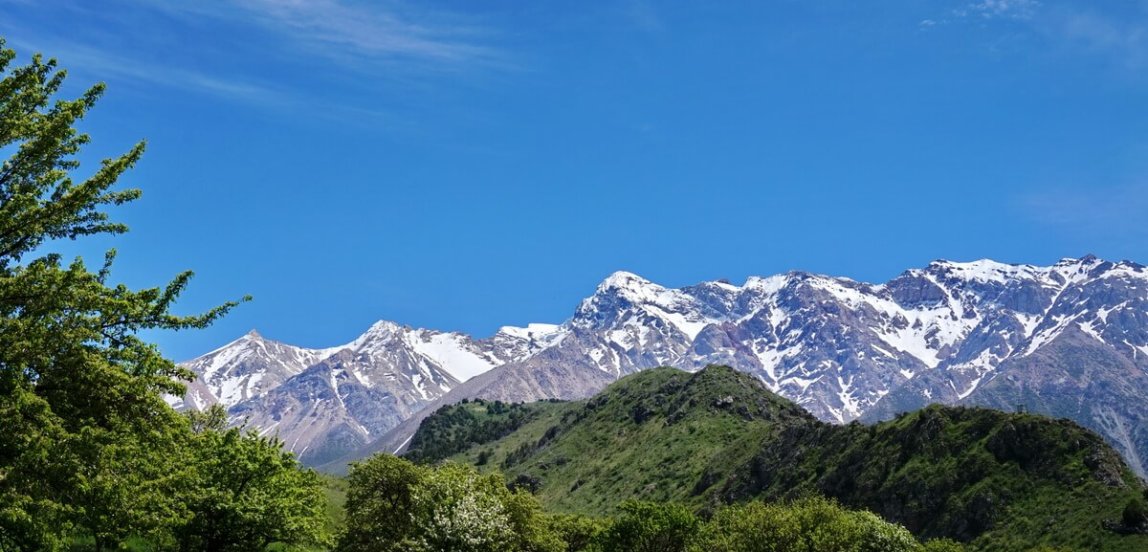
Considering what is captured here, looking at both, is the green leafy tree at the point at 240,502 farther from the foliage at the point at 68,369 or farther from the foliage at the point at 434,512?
the foliage at the point at 68,369

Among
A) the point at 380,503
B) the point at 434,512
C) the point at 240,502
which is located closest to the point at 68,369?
the point at 240,502

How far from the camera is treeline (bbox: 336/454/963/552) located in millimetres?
68000

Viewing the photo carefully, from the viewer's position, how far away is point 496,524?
225 ft

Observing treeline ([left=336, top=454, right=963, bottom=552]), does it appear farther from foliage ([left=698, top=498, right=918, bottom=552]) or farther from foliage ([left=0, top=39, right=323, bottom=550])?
foliage ([left=0, top=39, right=323, bottom=550])

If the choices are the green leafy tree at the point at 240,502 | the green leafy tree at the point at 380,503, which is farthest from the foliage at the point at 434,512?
the green leafy tree at the point at 240,502

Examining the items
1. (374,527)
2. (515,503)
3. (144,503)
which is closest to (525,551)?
(515,503)

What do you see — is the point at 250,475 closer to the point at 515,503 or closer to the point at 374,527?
the point at 374,527

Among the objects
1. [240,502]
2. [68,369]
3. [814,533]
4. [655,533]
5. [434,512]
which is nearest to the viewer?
[68,369]

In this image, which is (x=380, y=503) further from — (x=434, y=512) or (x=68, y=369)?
(x=68, y=369)

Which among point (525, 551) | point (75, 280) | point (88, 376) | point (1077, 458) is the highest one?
point (1077, 458)

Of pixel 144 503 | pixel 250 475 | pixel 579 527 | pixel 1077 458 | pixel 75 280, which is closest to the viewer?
pixel 75 280

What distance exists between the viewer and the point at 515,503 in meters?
75.9

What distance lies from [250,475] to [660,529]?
187 ft

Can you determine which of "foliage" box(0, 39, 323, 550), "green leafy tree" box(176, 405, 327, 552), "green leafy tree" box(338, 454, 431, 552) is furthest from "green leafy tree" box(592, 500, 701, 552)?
"foliage" box(0, 39, 323, 550)
